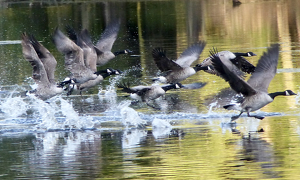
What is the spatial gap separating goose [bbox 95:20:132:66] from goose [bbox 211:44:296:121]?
18.6ft

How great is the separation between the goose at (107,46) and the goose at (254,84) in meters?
5.66

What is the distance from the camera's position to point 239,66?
49.3ft

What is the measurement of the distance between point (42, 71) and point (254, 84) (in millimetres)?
4735

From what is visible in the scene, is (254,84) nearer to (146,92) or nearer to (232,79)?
(232,79)

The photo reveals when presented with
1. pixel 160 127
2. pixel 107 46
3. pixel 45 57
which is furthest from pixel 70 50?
pixel 160 127

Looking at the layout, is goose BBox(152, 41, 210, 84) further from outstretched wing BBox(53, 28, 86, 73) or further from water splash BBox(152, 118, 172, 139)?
water splash BBox(152, 118, 172, 139)

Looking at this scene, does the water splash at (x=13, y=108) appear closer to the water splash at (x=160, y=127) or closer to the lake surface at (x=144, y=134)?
the lake surface at (x=144, y=134)

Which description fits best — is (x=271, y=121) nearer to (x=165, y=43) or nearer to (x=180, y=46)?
(x=180, y=46)

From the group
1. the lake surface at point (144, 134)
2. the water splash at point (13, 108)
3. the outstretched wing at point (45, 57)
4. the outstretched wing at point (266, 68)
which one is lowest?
the lake surface at point (144, 134)

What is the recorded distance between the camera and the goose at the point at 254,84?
35.0 ft

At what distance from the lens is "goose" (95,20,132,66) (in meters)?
16.1

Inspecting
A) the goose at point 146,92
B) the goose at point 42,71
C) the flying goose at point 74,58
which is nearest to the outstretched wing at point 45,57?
the goose at point 42,71

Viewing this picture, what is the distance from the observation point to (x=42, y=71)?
13.3 meters

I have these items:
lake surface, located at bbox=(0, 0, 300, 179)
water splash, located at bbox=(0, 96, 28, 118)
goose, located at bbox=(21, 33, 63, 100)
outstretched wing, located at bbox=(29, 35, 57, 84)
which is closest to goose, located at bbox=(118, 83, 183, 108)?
lake surface, located at bbox=(0, 0, 300, 179)
